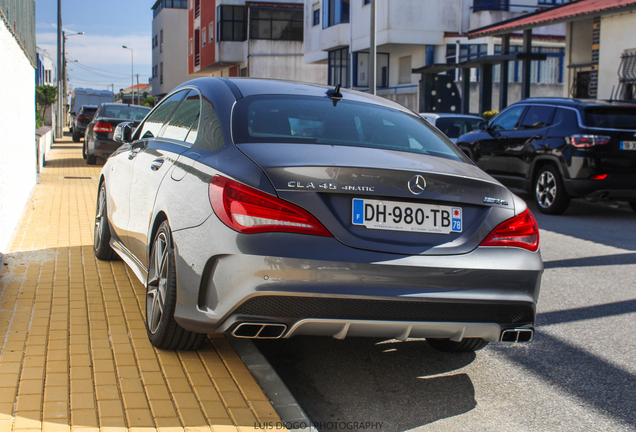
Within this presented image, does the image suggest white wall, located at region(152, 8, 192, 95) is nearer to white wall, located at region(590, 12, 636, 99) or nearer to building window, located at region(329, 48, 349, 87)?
building window, located at region(329, 48, 349, 87)

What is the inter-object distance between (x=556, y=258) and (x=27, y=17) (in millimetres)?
8082

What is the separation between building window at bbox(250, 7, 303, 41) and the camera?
→ 4672 cm

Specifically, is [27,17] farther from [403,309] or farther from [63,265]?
[403,309]

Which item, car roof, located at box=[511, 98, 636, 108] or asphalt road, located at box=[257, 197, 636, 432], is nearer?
asphalt road, located at box=[257, 197, 636, 432]

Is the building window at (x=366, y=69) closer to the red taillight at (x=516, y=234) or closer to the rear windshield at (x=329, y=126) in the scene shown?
the rear windshield at (x=329, y=126)

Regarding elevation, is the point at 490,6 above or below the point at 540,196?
above

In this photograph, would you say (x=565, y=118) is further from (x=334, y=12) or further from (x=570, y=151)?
(x=334, y=12)

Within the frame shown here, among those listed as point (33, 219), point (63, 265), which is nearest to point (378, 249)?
point (63, 265)

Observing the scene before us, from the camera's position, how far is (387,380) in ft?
13.0

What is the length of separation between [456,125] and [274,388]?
548 inches

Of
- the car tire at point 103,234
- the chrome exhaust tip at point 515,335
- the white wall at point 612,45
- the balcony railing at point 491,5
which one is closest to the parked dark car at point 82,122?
the balcony railing at point 491,5

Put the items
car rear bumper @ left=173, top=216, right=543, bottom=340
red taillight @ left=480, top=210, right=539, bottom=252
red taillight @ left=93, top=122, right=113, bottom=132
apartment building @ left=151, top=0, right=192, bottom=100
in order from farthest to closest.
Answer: apartment building @ left=151, top=0, right=192, bottom=100, red taillight @ left=93, top=122, right=113, bottom=132, red taillight @ left=480, top=210, right=539, bottom=252, car rear bumper @ left=173, top=216, right=543, bottom=340

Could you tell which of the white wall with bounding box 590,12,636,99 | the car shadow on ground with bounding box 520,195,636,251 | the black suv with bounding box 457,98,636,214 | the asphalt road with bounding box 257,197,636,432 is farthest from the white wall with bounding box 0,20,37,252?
the white wall with bounding box 590,12,636,99

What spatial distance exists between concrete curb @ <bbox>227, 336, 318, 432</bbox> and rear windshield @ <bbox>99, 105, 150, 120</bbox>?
14596 mm
